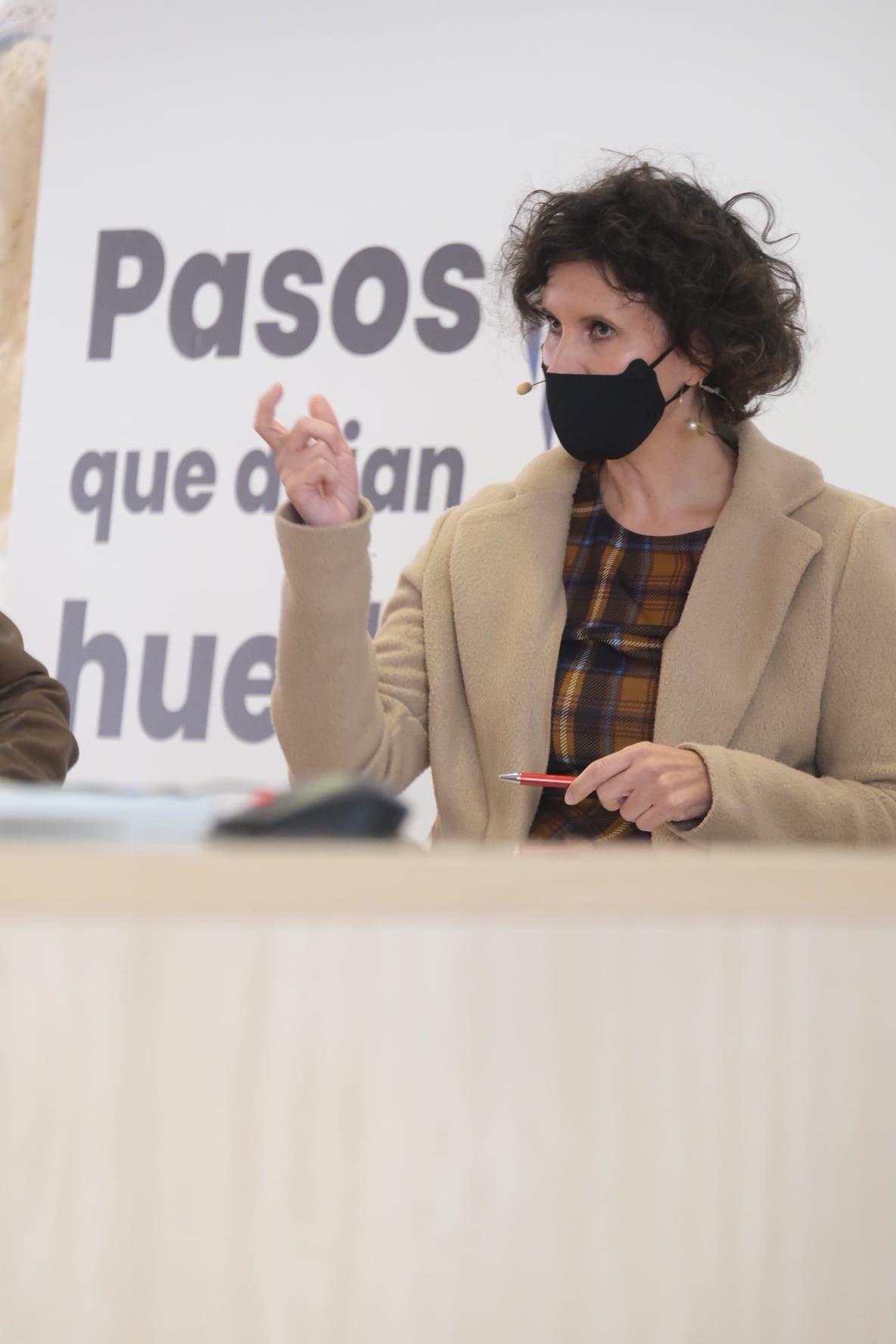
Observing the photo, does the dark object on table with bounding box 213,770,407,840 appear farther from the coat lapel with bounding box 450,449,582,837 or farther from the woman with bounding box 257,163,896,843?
the coat lapel with bounding box 450,449,582,837

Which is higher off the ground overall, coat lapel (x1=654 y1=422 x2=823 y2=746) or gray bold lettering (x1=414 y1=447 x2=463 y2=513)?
gray bold lettering (x1=414 y1=447 x2=463 y2=513)

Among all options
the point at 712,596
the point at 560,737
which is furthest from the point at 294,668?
the point at 712,596

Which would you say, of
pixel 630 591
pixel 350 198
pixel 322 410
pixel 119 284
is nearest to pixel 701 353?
pixel 630 591

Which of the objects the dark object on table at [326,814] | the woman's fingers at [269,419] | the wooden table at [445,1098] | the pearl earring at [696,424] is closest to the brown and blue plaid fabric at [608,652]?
the pearl earring at [696,424]

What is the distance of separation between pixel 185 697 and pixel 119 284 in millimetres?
756

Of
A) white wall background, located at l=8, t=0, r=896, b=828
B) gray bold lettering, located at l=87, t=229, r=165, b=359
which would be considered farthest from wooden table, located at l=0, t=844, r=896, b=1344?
gray bold lettering, located at l=87, t=229, r=165, b=359

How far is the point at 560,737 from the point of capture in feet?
4.29

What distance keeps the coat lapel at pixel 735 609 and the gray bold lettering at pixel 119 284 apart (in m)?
1.55

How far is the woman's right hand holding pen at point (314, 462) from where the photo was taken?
1.22 m

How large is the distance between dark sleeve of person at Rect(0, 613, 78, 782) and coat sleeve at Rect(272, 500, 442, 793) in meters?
0.21

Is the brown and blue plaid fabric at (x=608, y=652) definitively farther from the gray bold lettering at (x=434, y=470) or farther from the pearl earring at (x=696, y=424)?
the gray bold lettering at (x=434, y=470)

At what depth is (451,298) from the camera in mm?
2434

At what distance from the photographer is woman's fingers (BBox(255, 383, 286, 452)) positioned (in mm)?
1182

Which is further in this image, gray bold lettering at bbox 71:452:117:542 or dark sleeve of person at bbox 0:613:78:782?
gray bold lettering at bbox 71:452:117:542
